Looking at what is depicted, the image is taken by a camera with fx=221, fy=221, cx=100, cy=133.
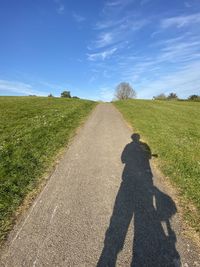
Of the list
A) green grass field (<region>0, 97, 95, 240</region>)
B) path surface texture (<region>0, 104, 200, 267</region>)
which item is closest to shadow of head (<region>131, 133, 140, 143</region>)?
green grass field (<region>0, 97, 95, 240</region>)

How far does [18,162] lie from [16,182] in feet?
5.45

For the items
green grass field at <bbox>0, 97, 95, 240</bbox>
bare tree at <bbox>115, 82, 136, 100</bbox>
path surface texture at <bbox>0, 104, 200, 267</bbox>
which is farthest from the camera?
bare tree at <bbox>115, 82, 136, 100</bbox>

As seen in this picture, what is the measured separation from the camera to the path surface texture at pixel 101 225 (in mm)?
4141

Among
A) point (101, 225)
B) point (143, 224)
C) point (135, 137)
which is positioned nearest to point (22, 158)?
point (101, 225)

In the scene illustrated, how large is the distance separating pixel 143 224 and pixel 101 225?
96 cm

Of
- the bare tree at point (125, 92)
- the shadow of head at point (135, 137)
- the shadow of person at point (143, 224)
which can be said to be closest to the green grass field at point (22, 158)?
the shadow of person at point (143, 224)

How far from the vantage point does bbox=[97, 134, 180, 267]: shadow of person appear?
4160 mm

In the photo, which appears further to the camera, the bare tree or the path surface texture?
the bare tree

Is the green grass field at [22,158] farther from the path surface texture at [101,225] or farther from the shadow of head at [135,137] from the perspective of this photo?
the shadow of head at [135,137]

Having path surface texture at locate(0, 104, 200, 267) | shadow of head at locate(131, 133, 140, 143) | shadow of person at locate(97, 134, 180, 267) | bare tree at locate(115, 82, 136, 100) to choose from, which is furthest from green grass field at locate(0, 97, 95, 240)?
bare tree at locate(115, 82, 136, 100)

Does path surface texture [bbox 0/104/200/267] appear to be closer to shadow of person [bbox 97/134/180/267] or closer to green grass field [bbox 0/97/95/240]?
shadow of person [bbox 97/134/180/267]

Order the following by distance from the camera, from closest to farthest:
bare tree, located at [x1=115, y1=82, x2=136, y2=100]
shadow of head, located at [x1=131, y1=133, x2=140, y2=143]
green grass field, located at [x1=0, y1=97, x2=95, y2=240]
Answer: green grass field, located at [x1=0, y1=97, x2=95, y2=240]
shadow of head, located at [x1=131, y1=133, x2=140, y2=143]
bare tree, located at [x1=115, y1=82, x2=136, y2=100]

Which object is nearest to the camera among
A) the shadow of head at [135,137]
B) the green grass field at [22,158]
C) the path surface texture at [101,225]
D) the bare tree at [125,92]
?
the path surface texture at [101,225]

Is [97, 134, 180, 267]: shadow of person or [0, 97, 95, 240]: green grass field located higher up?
[0, 97, 95, 240]: green grass field
